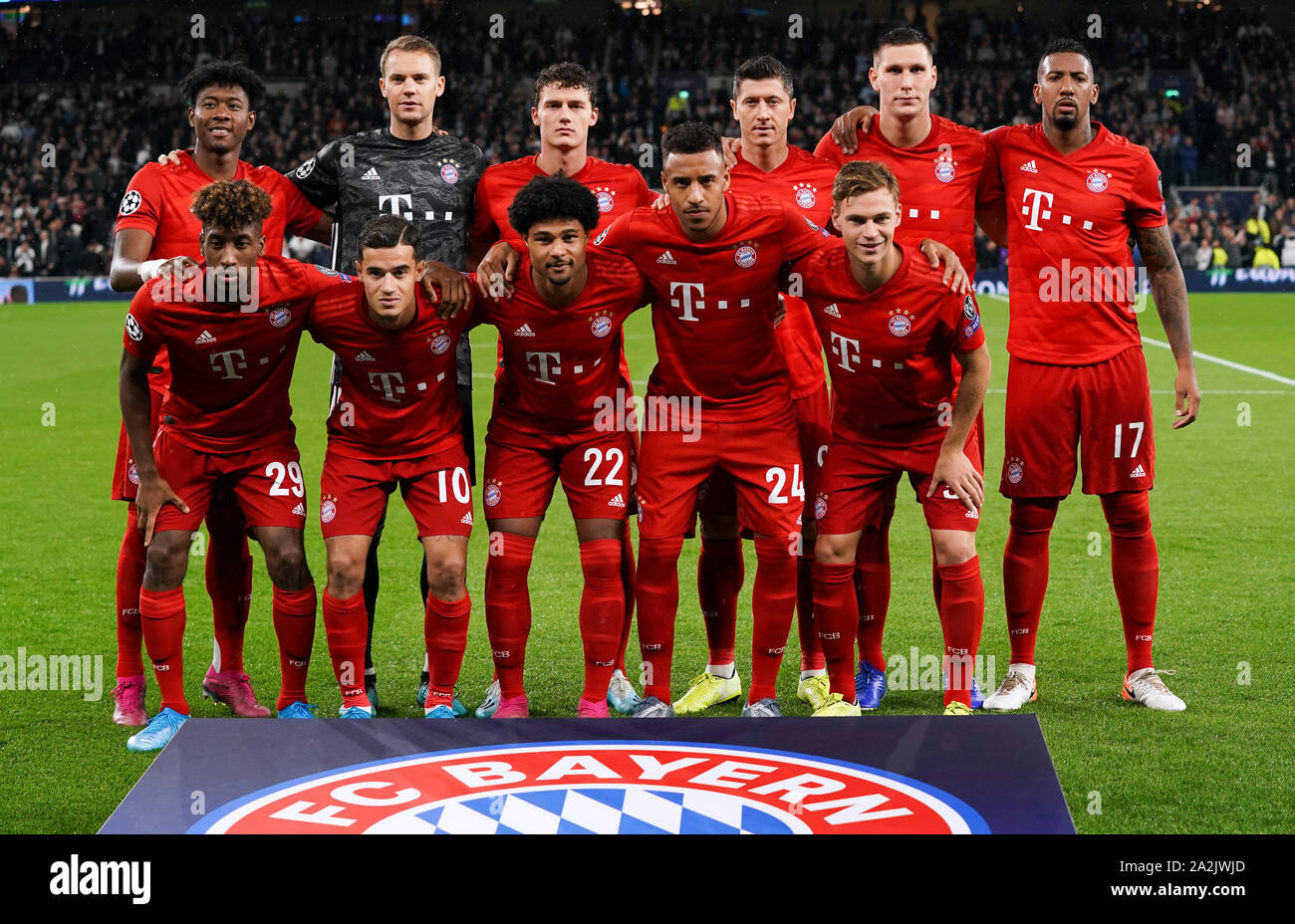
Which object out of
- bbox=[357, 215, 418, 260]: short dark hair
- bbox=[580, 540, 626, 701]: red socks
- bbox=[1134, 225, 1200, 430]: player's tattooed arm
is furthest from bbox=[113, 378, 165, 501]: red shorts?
bbox=[1134, 225, 1200, 430]: player's tattooed arm

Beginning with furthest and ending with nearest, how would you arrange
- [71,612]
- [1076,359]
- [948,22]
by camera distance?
1. [948,22]
2. [71,612]
3. [1076,359]

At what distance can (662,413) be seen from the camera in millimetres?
4836

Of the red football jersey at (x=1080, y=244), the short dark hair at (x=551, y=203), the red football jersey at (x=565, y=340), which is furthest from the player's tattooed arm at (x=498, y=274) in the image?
the red football jersey at (x=1080, y=244)

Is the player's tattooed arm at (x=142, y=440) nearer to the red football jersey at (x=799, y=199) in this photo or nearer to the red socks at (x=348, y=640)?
the red socks at (x=348, y=640)

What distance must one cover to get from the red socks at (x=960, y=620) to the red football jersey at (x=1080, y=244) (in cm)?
92

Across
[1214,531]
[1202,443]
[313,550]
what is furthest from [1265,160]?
[313,550]

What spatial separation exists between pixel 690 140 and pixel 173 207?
1911 mm

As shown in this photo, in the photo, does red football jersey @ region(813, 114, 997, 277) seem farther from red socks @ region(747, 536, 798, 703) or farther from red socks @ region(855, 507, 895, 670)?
red socks @ region(747, 536, 798, 703)

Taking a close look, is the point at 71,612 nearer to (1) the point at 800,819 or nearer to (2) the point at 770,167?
(2) the point at 770,167

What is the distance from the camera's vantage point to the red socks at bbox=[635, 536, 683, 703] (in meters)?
4.78

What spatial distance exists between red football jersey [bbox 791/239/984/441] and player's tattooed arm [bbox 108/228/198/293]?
2134 mm

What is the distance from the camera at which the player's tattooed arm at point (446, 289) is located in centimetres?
467

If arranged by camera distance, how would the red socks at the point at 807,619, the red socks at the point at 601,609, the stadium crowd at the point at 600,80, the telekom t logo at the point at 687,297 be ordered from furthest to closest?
the stadium crowd at the point at 600,80 < the red socks at the point at 807,619 < the red socks at the point at 601,609 < the telekom t logo at the point at 687,297

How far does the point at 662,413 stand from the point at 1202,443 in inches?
303
